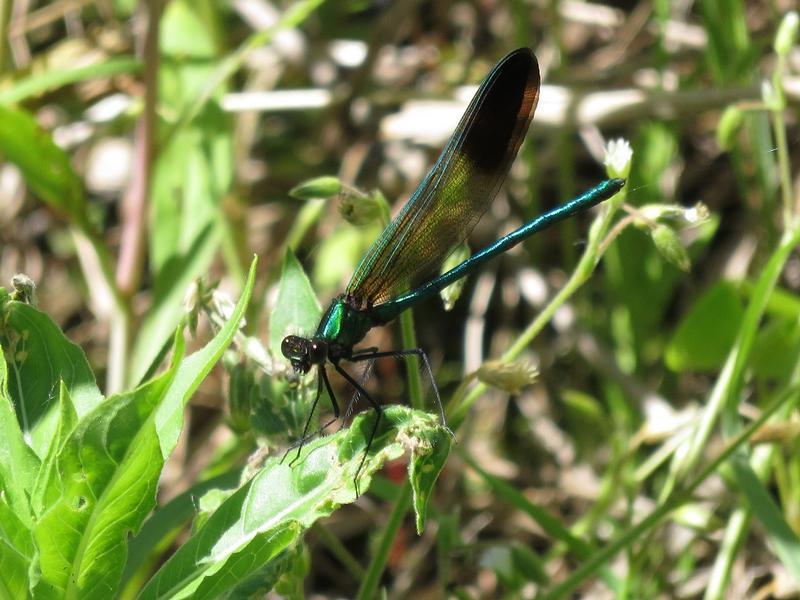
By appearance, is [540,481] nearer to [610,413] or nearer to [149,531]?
[610,413]

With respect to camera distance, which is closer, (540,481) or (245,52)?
(245,52)

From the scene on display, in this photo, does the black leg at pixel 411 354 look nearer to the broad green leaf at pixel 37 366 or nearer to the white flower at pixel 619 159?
the white flower at pixel 619 159

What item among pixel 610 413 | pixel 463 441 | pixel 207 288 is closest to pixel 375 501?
pixel 463 441

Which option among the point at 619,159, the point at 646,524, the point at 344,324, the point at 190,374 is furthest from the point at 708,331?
the point at 190,374

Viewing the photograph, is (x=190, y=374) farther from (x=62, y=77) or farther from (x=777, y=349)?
(x=62, y=77)

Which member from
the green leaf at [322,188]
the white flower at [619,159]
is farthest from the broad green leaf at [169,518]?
the white flower at [619,159]

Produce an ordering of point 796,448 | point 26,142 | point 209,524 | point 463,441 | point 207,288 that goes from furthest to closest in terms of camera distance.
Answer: point 463,441 < point 26,142 < point 796,448 < point 207,288 < point 209,524
